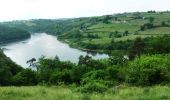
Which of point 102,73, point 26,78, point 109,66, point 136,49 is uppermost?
point 102,73

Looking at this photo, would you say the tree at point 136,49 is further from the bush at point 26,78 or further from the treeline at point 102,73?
the bush at point 26,78

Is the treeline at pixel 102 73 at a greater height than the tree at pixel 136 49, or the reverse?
the treeline at pixel 102 73

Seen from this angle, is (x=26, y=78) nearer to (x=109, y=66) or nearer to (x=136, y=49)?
(x=109, y=66)

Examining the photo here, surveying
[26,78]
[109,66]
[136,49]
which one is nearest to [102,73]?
[26,78]

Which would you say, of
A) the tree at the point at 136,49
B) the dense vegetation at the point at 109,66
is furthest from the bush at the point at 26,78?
the tree at the point at 136,49

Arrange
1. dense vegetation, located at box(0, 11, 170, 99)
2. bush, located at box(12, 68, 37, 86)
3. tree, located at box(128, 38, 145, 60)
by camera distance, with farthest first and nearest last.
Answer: tree, located at box(128, 38, 145, 60) → bush, located at box(12, 68, 37, 86) → dense vegetation, located at box(0, 11, 170, 99)

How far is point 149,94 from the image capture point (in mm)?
11648

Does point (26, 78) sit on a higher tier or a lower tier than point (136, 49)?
higher

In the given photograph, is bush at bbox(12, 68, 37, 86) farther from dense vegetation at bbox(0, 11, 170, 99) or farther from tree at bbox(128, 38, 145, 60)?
tree at bbox(128, 38, 145, 60)

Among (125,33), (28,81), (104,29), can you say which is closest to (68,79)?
(28,81)

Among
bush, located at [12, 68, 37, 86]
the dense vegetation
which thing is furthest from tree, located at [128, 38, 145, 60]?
bush, located at [12, 68, 37, 86]

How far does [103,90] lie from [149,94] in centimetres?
217

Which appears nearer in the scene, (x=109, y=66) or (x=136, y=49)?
(x=109, y=66)

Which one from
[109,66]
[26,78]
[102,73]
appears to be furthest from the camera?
[109,66]
